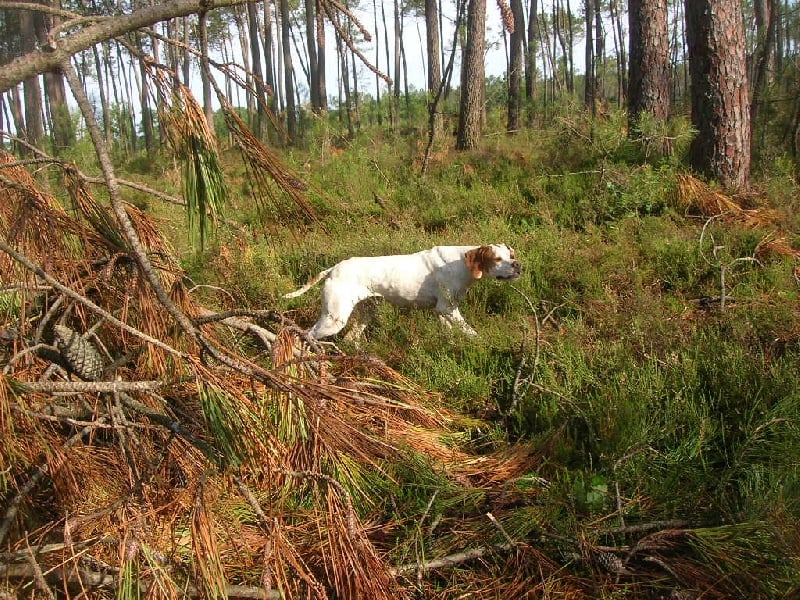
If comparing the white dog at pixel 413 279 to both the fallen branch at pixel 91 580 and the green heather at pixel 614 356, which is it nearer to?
the green heather at pixel 614 356

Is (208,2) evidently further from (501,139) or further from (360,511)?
(501,139)

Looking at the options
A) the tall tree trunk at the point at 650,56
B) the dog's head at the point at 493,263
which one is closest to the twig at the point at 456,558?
the dog's head at the point at 493,263

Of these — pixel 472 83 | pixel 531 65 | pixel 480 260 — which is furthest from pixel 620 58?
pixel 480 260

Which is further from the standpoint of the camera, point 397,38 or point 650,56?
point 397,38

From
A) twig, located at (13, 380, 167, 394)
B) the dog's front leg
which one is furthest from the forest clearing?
the dog's front leg

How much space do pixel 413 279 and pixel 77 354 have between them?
2993mm

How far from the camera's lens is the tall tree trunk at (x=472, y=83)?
10.4m

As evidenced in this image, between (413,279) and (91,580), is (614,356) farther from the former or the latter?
(91,580)

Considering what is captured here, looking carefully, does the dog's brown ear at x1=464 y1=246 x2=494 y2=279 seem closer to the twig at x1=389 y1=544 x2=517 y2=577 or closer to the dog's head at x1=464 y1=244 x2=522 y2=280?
the dog's head at x1=464 y1=244 x2=522 y2=280

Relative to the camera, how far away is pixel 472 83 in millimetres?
10648

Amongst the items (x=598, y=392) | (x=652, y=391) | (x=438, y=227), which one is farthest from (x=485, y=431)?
(x=438, y=227)

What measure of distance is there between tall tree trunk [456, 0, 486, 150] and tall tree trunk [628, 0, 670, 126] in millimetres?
3256

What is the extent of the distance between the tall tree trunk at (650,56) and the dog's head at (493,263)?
12.9ft

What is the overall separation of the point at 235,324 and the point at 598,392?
1963 mm
